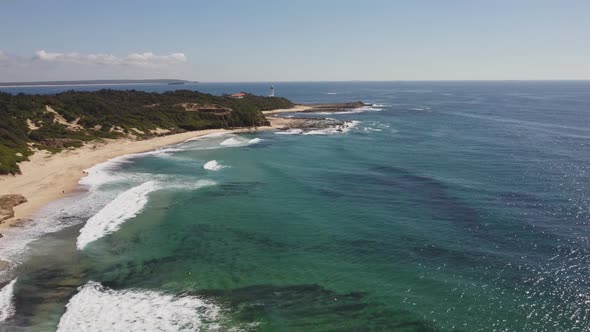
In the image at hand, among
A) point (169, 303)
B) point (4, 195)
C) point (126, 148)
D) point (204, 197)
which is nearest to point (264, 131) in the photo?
point (126, 148)

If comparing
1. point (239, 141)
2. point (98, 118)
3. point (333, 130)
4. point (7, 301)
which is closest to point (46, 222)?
point (7, 301)

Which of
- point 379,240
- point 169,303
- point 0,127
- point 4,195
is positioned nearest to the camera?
point 169,303

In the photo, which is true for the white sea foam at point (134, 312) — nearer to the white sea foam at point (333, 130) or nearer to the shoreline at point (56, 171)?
the shoreline at point (56, 171)

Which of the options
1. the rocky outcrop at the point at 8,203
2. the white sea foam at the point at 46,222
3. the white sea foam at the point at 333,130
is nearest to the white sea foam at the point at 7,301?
the white sea foam at the point at 46,222

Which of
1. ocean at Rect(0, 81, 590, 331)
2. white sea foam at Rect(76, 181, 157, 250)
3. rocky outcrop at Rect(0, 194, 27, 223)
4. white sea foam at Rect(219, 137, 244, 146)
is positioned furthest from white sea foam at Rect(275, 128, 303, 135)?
rocky outcrop at Rect(0, 194, 27, 223)

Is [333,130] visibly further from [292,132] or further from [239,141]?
[239,141]

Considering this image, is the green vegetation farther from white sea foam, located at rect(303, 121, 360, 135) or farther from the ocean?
white sea foam, located at rect(303, 121, 360, 135)

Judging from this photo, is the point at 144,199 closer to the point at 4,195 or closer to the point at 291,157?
the point at 4,195
